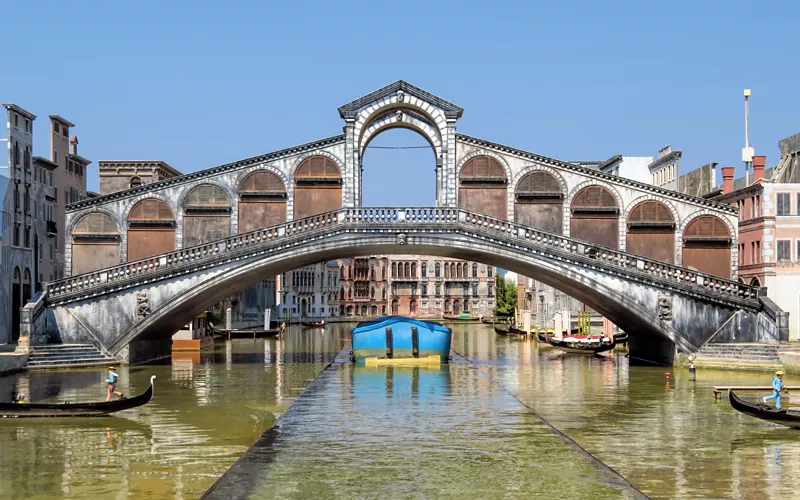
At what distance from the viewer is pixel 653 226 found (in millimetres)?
49594

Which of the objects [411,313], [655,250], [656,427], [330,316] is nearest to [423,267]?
[411,313]

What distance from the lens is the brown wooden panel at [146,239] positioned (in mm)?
49719

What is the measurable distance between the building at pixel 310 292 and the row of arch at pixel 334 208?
94774 millimetres

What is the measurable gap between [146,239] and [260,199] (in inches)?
228

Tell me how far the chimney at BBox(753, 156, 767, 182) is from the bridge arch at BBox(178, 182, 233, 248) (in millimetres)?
28676

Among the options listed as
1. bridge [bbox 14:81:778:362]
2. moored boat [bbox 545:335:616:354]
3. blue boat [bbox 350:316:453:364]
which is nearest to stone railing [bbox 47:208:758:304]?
bridge [bbox 14:81:778:362]

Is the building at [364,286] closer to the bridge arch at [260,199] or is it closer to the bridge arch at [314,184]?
the bridge arch at [260,199]

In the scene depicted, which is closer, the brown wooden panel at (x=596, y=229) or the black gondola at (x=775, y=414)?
the black gondola at (x=775, y=414)

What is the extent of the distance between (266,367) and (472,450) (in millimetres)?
27324

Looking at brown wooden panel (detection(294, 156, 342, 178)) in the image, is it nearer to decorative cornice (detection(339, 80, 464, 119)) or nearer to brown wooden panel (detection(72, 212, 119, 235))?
decorative cornice (detection(339, 80, 464, 119))

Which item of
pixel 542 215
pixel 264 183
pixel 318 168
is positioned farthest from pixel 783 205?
pixel 264 183

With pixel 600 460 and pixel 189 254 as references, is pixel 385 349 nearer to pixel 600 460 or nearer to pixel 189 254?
pixel 189 254

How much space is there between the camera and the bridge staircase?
4272 centimetres

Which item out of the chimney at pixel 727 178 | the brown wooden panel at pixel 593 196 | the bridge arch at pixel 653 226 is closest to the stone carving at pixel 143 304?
the brown wooden panel at pixel 593 196
